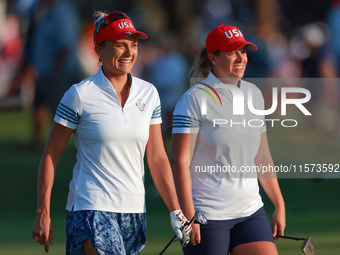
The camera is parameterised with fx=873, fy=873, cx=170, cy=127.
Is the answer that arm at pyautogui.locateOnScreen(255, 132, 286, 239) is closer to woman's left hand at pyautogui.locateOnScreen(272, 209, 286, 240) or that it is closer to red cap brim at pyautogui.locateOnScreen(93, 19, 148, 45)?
woman's left hand at pyautogui.locateOnScreen(272, 209, 286, 240)

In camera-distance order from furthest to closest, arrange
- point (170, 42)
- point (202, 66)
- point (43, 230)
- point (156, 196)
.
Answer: point (170, 42), point (156, 196), point (202, 66), point (43, 230)

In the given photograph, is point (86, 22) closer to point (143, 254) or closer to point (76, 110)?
point (143, 254)

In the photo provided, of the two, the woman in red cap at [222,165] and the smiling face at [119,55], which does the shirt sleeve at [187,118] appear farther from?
the smiling face at [119,55]

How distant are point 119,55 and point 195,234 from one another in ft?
3.94

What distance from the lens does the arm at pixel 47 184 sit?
5121mm

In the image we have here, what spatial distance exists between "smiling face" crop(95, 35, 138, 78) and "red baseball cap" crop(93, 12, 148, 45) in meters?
0.04

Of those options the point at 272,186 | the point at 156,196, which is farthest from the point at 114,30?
the point at 156,196

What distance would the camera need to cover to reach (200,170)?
554 cm

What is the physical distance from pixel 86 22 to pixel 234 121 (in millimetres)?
12157

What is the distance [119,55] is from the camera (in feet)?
17.5

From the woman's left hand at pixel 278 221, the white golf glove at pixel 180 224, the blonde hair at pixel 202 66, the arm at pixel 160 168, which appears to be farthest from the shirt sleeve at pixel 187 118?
the woman's left hand at pixel 278 221

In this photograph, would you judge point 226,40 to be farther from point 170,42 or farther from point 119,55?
point 170,42

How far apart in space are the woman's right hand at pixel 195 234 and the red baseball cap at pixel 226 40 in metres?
1.16

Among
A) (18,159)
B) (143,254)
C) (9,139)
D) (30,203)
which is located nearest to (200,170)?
(143,254)
